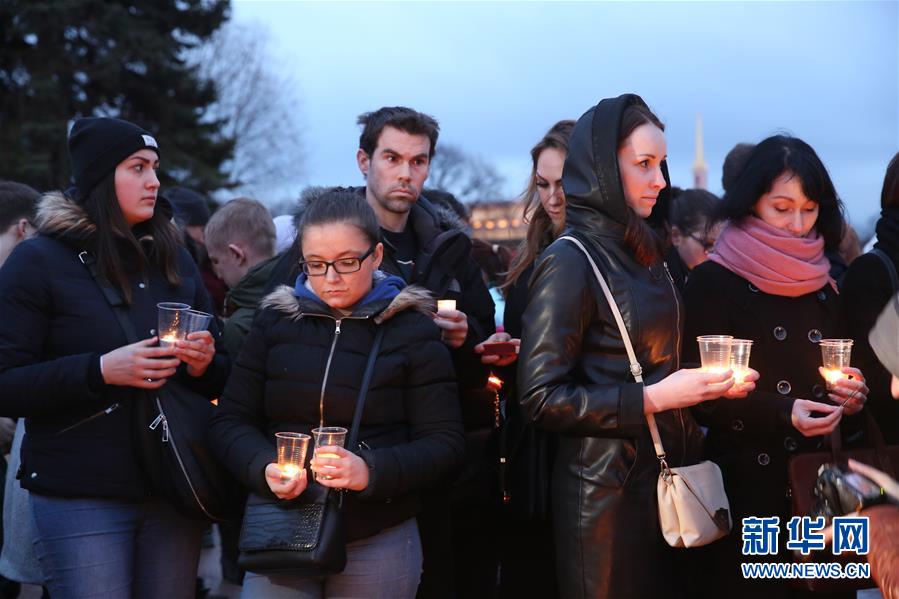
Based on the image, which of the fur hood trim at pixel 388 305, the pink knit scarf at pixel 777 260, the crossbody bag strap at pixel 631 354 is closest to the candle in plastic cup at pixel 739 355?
the crossbody bag strap at pixel 631 354

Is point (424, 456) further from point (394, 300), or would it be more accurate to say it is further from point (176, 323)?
point (176, 323)

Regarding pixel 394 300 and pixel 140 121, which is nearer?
pixel 394 300

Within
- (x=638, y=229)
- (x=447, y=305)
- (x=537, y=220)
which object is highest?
(x=537, y=220)

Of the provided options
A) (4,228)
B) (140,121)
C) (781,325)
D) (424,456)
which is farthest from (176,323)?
(140,121)

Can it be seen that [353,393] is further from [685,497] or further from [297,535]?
[685,497]

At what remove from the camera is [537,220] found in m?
5.25

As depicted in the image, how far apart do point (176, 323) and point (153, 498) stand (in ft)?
2.40

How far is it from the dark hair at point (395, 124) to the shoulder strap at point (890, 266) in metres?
2.27

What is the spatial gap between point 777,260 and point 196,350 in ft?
8.30

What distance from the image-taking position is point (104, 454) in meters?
3.96

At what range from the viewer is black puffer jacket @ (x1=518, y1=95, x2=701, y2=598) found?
3549 millimetres

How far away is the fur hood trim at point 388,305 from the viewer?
12.7ft

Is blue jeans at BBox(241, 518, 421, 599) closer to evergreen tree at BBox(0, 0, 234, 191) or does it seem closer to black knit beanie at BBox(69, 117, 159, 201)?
black knit beanie at BBox(69, 117, 159, 201)

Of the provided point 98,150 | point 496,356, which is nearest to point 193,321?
point 98,150
